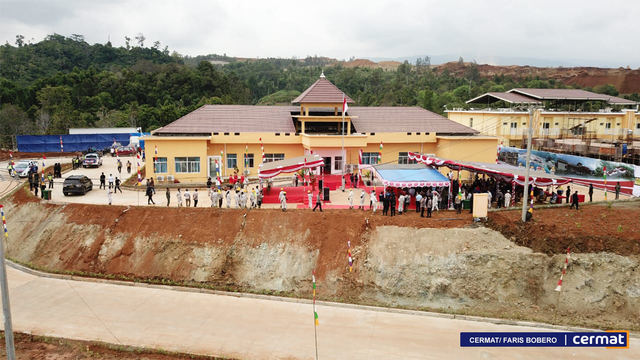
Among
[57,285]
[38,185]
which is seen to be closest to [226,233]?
[57,285]

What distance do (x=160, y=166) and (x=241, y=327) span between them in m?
19.7

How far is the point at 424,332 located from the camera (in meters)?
15.7

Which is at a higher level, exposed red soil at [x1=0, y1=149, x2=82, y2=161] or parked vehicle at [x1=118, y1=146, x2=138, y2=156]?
parked vehicle at [x1=118, y1=146, x2=138, y2=156]

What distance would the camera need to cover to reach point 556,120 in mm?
46781

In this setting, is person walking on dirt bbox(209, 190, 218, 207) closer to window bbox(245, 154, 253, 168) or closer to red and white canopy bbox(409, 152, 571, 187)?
window bbox(245, 154, 253, 168)

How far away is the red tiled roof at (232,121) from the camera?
34.2 m

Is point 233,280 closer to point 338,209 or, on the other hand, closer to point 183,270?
point 183,270

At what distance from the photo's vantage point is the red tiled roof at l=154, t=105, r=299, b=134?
34.2 m

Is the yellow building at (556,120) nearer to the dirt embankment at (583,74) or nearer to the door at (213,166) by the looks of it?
the door at (213,166)

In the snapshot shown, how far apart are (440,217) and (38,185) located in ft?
85.0

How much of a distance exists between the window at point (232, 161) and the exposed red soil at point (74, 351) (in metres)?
20.6

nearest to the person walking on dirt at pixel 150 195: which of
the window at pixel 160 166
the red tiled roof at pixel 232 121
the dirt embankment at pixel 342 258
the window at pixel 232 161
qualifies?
the dirt embankment at pixel 342 258

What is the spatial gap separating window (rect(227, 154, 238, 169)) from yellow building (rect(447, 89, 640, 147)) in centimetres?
2673

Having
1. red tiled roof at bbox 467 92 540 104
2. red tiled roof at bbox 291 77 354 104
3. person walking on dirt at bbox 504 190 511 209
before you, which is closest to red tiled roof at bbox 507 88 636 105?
red tiled roof at bbox 467 92 540 104
